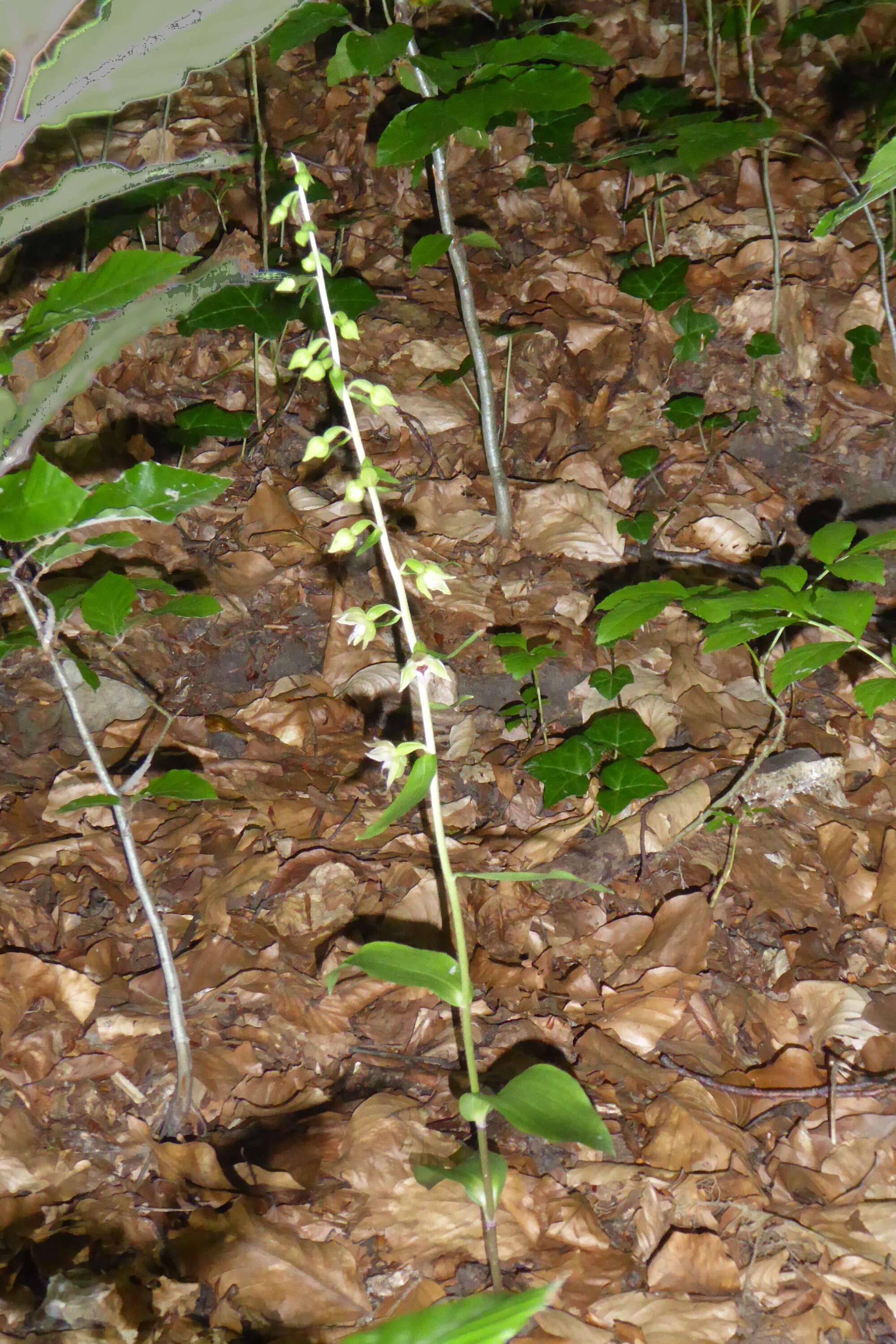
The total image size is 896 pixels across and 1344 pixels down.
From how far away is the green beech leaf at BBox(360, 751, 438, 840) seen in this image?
4.02 feet

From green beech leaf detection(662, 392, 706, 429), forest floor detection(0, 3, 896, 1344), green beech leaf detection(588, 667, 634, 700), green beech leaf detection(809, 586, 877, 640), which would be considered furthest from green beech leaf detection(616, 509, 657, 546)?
green beech leaf detection(809, 586, 877, 640)

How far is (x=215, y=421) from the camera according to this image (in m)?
3.57

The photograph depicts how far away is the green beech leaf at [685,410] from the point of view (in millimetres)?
3719

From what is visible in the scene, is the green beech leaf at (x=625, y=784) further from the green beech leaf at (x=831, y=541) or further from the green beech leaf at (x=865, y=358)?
the green beech leaf at (x=865, y=358)

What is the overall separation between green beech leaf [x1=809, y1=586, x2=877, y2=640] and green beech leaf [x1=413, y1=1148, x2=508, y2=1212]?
3.78 feet

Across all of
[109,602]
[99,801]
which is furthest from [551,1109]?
[109,602]

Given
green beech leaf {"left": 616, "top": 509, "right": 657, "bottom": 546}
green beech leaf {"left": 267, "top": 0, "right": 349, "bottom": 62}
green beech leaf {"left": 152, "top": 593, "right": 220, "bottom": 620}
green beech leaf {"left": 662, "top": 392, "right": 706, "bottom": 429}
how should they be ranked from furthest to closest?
green beech leaf {"left": 662, "top": 392, "right": 706, "bottom": 429}
green beech leaf {"left": 616, "top": 509, "right": 657, "bottom": 546}
green beech leaf {"left": 267, "top": 0, "right": 349, "bottom": 62}
green beech leaf {"left": 152, "top": 593, "right": 220, "bottom": 620}

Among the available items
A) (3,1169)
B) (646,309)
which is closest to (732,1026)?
(3,1169)

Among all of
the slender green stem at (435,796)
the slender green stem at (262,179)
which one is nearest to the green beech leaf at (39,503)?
the slender green stem at (435,796)

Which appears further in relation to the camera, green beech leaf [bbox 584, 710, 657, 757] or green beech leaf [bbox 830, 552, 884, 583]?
green beech leaf [bbox 584, 710, 657, 757]

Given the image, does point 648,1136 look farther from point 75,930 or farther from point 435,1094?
point 75,930

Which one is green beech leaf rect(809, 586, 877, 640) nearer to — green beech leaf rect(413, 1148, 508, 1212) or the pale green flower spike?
the pale green flower spike

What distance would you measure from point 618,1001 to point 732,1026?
0.28m

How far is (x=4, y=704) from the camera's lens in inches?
118
